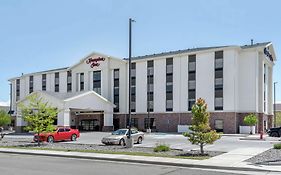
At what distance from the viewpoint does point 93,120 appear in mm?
64812

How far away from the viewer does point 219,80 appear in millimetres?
53156

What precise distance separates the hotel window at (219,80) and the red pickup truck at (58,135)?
2466 centimetres

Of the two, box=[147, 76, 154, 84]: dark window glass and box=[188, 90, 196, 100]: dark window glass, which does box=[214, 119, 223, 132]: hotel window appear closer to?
box=[188, 90, 196, 100]: dark window glass

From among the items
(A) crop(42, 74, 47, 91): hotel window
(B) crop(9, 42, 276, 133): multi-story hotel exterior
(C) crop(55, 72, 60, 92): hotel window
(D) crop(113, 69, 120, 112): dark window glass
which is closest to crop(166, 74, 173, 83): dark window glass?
(B) crop(9, 42, 276, 133): multi-story hotel exterior

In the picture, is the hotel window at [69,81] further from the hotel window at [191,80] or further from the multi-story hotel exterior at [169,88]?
the hotel window at [191,80]

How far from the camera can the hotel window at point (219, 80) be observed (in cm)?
5300

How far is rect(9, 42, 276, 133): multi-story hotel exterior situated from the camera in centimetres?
5241

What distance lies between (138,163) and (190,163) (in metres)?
2.55

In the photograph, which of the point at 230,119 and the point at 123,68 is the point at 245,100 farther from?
the point at 123,68

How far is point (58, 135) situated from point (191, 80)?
2752 centimetres

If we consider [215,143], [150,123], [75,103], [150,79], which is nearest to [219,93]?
[150,79]

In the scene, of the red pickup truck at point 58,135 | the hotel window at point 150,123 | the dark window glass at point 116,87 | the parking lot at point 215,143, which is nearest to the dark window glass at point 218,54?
the hotel window at point 150,123

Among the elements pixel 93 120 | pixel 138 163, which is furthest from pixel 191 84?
pixel 138 163

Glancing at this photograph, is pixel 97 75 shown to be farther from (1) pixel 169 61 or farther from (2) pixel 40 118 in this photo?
(2) pixel 40 118
